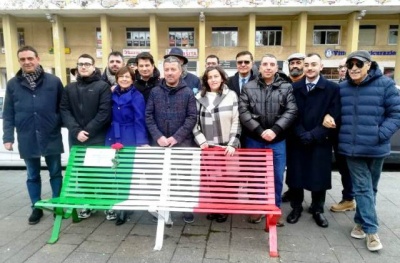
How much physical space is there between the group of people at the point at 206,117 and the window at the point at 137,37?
22.6 metres

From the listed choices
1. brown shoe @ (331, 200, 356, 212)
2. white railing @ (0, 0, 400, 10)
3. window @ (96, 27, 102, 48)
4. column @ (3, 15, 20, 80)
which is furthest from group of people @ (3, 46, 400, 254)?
column @ (3, 15, 20, 80)

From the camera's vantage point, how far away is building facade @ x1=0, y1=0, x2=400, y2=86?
2245cm

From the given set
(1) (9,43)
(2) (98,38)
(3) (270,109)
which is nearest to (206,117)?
(3) (270,109)

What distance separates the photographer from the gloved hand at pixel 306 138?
140 inches

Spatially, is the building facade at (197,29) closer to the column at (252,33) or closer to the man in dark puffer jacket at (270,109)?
the column at (252,33)

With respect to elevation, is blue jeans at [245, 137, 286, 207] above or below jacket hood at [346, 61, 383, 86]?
below

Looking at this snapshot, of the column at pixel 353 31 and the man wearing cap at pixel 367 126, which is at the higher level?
the column at pixel 353 31

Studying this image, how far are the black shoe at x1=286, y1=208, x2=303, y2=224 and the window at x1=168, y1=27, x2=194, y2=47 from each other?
22.9 metres

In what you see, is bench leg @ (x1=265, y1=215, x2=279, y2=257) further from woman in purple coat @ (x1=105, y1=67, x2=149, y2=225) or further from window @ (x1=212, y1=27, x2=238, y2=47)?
window @ (x1=212, y1=27, x2=238, y2=47)

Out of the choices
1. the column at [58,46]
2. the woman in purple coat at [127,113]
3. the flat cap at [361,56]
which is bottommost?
the woman in purple coat at [127,113]

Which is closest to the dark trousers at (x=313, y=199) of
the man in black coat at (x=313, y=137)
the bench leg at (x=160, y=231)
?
the man in black coat at (x=313, y=137)

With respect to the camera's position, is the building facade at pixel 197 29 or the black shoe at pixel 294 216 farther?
the building facade at pixel 197 29

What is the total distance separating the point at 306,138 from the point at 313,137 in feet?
0.26

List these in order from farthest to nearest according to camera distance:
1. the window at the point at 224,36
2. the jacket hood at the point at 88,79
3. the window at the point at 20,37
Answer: the window at the point at 20,37 < the window at the point at 224,36 < the jacket hood at the point at 88,79
